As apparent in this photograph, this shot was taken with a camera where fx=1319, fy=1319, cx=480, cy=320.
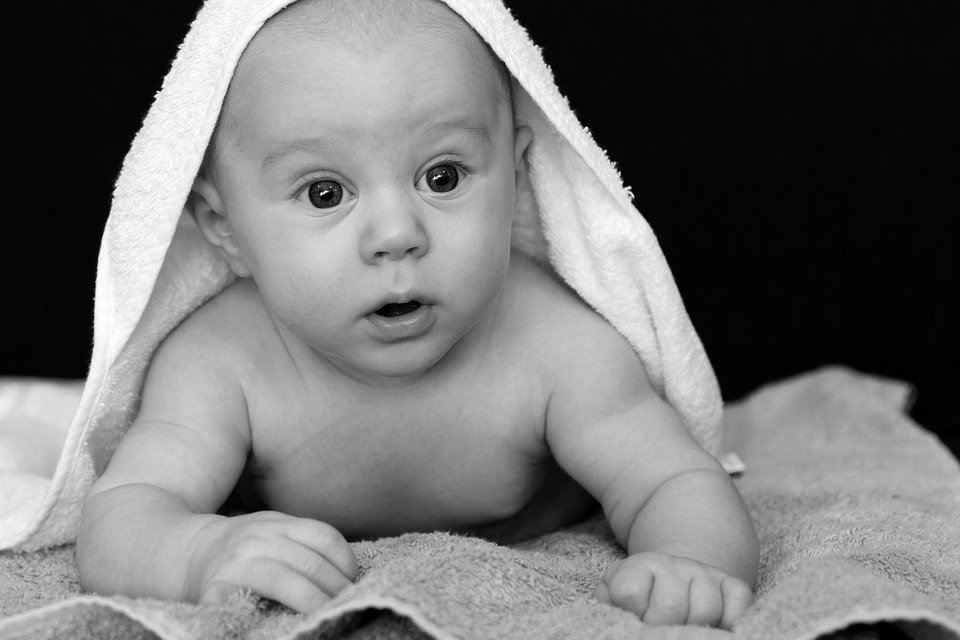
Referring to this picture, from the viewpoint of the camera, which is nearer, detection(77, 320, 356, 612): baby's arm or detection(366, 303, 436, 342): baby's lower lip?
detection(77, 320, 356, 612): baby's arm

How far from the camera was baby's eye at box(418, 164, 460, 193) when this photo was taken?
3.87 ft

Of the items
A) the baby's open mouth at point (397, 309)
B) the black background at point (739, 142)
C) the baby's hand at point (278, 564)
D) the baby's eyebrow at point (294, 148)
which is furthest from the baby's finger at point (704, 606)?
the black background at point (739, 142)

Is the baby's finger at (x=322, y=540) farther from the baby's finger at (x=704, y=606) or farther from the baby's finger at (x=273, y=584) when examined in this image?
the baby's finger at (x=704, y=606)

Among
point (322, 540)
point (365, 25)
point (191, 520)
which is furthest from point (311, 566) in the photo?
point (365, 25)

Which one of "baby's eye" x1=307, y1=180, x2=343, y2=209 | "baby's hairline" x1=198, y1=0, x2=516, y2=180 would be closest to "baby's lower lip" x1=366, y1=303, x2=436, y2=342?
"baby's eye" x1=307, y1=180, x2=343, y2=209

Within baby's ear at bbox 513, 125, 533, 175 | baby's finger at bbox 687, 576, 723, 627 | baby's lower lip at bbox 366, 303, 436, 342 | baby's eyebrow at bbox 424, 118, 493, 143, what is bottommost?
baby's finger at bbox 687, 576, 723, 627

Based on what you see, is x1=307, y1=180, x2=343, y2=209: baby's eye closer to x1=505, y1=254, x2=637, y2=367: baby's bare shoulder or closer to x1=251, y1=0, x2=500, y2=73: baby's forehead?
x1=251, y1=0, x2=500, y2=73: baby's forehead

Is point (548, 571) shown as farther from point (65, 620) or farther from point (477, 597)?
point (65, 620)

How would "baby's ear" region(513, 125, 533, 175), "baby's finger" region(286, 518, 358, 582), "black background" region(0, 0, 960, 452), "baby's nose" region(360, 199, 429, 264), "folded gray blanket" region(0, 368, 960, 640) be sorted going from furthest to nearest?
"black background" region(0, 0, 960, 452)
"baby's ear" region(513, 125, 533, 175)
"baby's nose" region(360, 199, 429, 264)
"baby's finger" region(286, 518, 358, 582)
"folded gray blanket" region(0, 368, 960, 640)

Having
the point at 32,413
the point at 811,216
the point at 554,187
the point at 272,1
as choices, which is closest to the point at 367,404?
the point at 554,187

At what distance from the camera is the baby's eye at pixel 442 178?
1.18 m

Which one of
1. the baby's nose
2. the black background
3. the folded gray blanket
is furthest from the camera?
the black background

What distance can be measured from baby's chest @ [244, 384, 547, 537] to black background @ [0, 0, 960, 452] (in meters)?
0.96

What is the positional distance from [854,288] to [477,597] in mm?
1403
